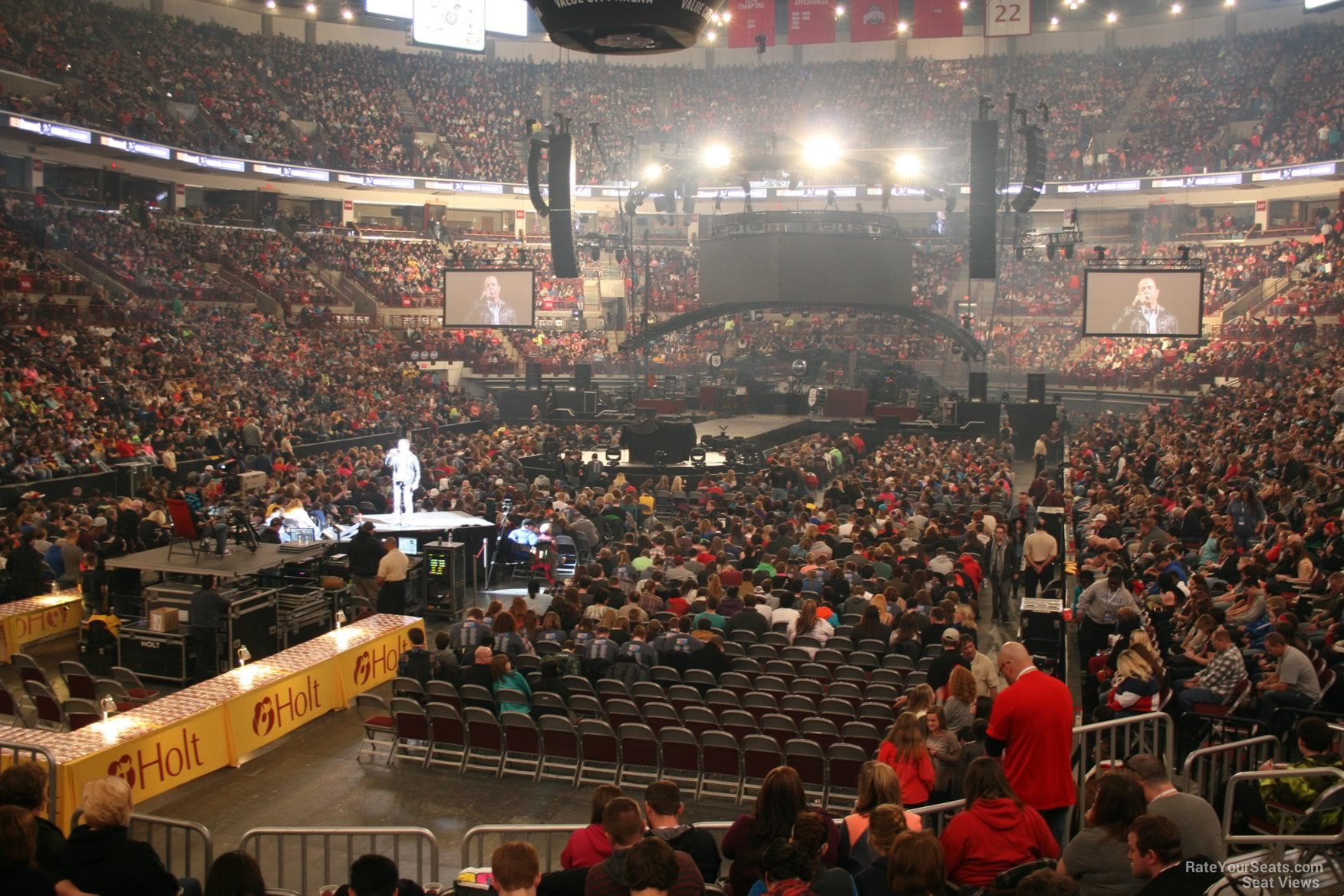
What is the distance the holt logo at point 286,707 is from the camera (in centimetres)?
1108

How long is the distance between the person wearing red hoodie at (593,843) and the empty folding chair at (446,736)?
5.26 metres

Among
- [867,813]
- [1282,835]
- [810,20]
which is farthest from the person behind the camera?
[810,20]

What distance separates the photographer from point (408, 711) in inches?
419

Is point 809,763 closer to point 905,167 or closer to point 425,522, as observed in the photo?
point 425,522

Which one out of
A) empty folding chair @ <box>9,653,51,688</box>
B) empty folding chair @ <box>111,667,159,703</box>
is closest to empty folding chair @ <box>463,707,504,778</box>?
empty folding chair @ <box>111,667,159,703</box>

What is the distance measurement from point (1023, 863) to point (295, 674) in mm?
8375

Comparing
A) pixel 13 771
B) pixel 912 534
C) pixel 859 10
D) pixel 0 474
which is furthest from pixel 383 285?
Result: pixel 13 771

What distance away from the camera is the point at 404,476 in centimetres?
1794

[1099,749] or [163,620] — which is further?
[163,620]

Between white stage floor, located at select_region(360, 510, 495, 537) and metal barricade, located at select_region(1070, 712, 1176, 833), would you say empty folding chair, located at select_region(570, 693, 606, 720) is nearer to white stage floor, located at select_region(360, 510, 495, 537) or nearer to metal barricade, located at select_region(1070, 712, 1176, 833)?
metal barricade, located at select_region(1070, 712, 1176, 833)

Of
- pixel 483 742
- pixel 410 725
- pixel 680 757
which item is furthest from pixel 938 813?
pixel 410 725

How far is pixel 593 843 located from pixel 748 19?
44725 mm

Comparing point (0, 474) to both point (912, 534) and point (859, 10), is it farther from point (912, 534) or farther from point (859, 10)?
point (859, 10)

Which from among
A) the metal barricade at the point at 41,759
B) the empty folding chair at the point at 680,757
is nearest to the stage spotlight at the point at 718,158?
the empty folding chair at the point at 680,757
